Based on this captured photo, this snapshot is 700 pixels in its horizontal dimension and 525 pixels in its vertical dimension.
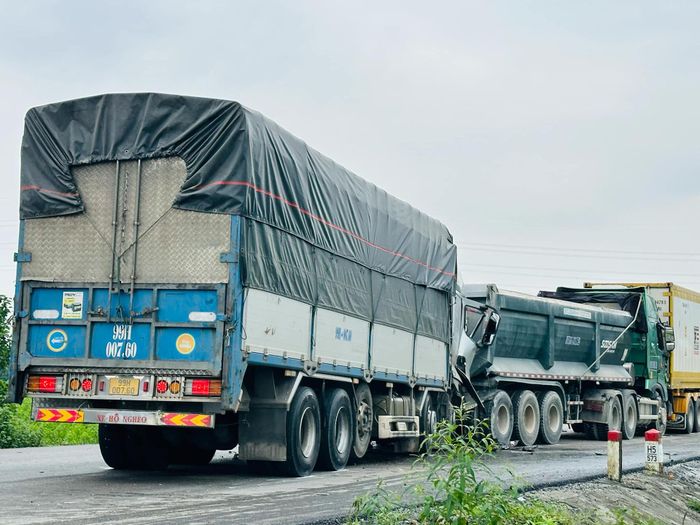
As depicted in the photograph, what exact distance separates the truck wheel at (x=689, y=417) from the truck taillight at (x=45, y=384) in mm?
21917

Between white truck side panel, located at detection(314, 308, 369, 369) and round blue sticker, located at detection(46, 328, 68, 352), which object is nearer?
round blue sticker, located at detection(46, 328, 68, 352)

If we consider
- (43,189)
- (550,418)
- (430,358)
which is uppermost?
(43,189)

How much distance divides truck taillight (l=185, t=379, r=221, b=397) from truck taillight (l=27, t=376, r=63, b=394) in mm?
1549

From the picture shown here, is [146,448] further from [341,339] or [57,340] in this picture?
[341,339]

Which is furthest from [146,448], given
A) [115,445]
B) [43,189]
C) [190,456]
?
[43,189]

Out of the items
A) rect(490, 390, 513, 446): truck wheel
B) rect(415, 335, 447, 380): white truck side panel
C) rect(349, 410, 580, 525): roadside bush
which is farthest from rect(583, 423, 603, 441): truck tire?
rect(349, 410, 580, 525): roadside bush

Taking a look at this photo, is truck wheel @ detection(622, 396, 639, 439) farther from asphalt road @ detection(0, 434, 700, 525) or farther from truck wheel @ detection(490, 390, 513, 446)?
asphalt road @ detection(0, 434, 700, 525)

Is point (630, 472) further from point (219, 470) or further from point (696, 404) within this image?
point (696, 404)

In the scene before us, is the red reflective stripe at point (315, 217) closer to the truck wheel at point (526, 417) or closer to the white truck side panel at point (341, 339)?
the white truck side panel at point (341, 339)

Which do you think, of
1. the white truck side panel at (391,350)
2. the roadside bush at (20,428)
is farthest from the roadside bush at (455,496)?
the roadside bush at (20,428)

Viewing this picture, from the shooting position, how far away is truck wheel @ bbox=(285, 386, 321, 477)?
13320 millimetres

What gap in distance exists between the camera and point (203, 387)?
1198 centimetres

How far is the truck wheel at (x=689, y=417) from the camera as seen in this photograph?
3055 centimetres

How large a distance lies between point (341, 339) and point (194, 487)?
325 centimetres
